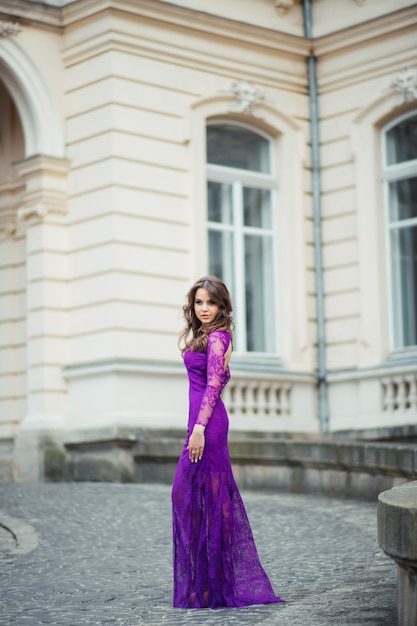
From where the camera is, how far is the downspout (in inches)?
654

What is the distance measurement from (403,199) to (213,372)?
9.50 metres

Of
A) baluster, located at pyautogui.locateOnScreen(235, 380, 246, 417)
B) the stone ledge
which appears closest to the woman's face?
the stone ledge

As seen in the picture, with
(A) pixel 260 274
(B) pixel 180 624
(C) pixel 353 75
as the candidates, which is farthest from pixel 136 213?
(B) pixel 180 624

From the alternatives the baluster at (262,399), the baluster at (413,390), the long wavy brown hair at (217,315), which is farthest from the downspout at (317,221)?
the long wavy brown hair at (217,315)

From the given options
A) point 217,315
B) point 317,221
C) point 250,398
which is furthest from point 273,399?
point 217,315

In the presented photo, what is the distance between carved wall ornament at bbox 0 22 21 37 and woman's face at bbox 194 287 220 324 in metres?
8.55

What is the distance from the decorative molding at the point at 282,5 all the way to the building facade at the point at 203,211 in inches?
0.8

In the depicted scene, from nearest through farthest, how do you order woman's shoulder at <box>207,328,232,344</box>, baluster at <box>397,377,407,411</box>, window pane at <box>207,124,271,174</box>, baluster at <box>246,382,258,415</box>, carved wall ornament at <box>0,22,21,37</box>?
1. woman's shoulder at <box>207,328,232,344</box>
2. carved wall ornament at <box>0,22,21,37</box>
3. baluster at <box>397,377,407,411</box>
4. baluster at <box>246,382,258,415</box>
5. window pane at <box>207,124,271,174</box>

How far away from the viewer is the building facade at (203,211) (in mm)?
15133

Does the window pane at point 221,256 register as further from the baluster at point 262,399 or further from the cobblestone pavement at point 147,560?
the cobblestone pavement at point 147,560

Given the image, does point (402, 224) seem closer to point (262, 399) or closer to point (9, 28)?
point (262, 399)

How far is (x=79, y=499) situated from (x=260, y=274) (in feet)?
17.6

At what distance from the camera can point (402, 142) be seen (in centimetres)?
1645

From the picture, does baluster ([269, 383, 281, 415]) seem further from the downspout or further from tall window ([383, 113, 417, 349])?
tall window ([383, 113, 417, 349])
